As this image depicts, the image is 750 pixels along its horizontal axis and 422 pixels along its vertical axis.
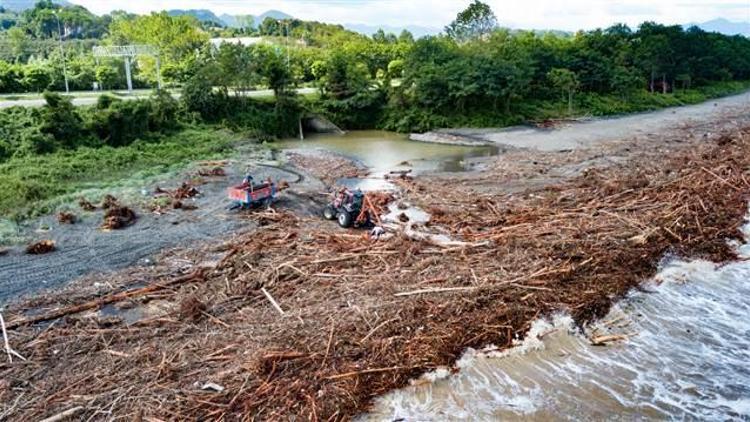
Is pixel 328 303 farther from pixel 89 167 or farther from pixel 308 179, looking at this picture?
pixel 89 167

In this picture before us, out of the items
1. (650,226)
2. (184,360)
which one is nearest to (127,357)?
(184,360)

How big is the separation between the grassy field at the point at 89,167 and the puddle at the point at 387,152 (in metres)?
6.42

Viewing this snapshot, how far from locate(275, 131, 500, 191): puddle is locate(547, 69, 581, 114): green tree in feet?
51.0

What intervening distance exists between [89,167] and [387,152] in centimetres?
1753

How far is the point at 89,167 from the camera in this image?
84.1 ft

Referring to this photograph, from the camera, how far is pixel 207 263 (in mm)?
14375

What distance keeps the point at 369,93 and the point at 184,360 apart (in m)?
36.7

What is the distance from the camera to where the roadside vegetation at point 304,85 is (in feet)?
89.7

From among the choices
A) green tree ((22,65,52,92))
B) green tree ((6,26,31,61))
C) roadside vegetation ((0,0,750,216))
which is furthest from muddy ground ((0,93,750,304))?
green tree ((6,26,31,61))

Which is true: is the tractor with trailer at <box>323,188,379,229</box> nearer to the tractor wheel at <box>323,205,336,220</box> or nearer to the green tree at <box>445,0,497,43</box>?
the tractor wheel at <box>323,205,336,220</box>

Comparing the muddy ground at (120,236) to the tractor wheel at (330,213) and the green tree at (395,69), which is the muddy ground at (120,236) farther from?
the green tree at (395,69)

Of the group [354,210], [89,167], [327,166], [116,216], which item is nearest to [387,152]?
[327,166]

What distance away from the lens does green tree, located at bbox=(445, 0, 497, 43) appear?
55438mm

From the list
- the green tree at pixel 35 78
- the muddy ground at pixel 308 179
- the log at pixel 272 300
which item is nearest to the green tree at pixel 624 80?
the muddy ground at pixel 308 179
